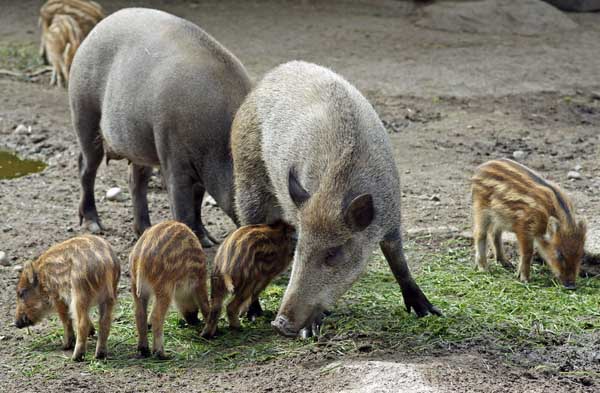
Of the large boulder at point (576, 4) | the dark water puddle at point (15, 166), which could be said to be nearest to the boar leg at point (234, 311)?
the dark water puddle at point (15, 166)

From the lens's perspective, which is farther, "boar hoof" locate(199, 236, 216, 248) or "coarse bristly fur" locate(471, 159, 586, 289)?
"boar hoof" locate(199, 236, 216, 248)

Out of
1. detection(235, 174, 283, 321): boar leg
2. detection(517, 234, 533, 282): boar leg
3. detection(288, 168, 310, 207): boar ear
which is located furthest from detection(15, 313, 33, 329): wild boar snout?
detection(517, 234, 533, 282): boar leg

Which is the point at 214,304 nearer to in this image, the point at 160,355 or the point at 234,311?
the point at 234,311

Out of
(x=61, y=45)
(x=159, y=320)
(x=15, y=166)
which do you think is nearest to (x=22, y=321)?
(x=159, y=320)

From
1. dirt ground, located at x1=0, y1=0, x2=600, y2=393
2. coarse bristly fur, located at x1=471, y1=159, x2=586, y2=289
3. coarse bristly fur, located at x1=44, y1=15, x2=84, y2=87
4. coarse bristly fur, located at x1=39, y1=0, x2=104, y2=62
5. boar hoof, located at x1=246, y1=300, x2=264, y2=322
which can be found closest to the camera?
dirt ground, located at x1=0, y1=0, x2=600, y2=393

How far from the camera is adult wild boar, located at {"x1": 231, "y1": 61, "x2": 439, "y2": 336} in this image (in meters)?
5.25

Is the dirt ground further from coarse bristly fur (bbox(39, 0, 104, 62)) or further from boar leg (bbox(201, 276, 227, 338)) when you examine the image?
coarse bristly fur (bbox(39, 0, 104, 62))

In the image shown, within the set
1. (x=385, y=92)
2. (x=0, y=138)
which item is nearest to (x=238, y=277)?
(x=0, y=138)

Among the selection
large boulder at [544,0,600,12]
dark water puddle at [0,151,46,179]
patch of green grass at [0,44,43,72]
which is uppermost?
large boulder at [544,0,600,12]

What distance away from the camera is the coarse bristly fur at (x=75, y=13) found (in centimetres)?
1166

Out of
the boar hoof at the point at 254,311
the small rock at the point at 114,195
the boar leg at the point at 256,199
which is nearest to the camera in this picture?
the boar hoof at the point at 254,311

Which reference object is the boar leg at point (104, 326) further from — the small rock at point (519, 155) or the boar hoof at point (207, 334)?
the small rock at point (519, 155)

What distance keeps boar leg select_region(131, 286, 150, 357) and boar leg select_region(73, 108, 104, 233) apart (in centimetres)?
243

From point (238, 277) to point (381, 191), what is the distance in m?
0.88
